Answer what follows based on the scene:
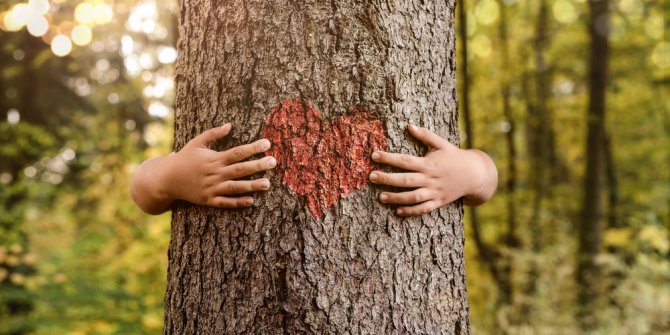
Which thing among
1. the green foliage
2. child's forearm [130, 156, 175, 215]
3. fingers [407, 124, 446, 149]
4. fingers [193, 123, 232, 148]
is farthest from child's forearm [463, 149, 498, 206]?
the green foliage

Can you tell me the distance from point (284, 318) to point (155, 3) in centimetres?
485

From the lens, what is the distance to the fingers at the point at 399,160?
55.1 inches

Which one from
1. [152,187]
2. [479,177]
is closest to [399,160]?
[479,177]

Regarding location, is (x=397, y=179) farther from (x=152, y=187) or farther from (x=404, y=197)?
(x=152, y=187)

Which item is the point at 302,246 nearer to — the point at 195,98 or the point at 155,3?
the point at 195,98

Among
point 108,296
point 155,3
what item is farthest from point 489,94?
point 108,296

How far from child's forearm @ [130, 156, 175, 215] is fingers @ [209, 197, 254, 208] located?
21 cm

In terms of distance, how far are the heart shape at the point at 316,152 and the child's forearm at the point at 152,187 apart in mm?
364

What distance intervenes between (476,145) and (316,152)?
7026 millimetres

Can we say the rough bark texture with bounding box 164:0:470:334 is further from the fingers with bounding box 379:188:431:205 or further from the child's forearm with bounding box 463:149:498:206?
the child's forearm with bounding box 463:149:498:206

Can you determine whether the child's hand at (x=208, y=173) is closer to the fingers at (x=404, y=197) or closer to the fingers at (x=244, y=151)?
the fingers at (x=244, y=151)

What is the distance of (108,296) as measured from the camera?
535 cm

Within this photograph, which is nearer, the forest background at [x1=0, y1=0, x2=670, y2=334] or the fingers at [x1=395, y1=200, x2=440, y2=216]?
the fingers at [x1=395, y1=200, x2=440, y2=216]

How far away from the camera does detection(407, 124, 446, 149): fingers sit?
1.46 m
